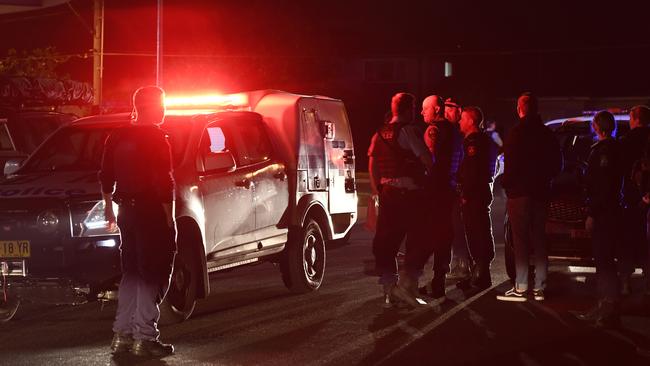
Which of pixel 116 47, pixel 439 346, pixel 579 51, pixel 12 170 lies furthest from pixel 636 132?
pixel 579 51

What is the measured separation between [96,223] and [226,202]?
1501 mm

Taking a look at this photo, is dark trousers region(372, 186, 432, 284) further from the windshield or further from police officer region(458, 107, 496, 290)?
the windshield

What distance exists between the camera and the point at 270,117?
39.1ft

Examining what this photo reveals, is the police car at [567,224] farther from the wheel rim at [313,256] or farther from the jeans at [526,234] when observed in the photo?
the wheel rim at [313,256]

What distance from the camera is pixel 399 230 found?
10.4 m

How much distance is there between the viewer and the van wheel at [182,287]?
9562mm

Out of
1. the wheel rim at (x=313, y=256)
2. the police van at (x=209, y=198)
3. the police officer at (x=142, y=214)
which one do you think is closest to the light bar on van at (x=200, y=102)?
the police van at (x=209, y=198)

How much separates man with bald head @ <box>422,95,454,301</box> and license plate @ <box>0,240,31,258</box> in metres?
3.74

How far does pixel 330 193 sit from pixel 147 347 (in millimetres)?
4540

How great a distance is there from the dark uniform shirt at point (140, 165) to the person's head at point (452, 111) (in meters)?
4.53

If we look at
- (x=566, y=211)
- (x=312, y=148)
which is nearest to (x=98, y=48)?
(x=312, y=148)

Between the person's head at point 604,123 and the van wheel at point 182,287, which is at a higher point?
the person's head at point 604,123

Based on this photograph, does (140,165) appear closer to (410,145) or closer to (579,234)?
(410,145)

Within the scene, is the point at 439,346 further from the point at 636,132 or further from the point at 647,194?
the point at 636,132
